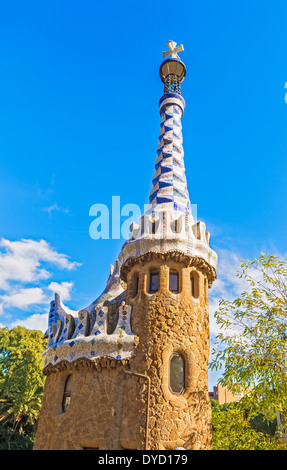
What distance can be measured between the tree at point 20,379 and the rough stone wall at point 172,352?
11820 mm

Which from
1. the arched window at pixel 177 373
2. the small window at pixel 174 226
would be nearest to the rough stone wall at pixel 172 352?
the arched window at pixel 177 373

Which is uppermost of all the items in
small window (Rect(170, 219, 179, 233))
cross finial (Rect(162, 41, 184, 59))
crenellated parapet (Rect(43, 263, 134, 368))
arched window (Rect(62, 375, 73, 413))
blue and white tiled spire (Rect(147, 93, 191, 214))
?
cross finial (Rect(162, 41, 184, 59))

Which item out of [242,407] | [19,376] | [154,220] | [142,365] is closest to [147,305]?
[142,365]

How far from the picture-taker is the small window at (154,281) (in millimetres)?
9367

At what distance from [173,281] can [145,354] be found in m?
1.90

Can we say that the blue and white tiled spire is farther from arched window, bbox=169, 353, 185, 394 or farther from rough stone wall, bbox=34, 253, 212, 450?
Result: arched window, bbox=169, 353, 185, 394

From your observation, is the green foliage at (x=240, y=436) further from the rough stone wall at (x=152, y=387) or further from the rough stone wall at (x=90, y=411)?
the rough stone wall at (x=90, y=411)

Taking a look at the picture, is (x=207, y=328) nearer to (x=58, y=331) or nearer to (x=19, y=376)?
(x=58, y=331)

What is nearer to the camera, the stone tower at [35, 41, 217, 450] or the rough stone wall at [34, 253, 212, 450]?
the rough stone wall at [34, 253, 212, 450]

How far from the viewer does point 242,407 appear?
7.20m

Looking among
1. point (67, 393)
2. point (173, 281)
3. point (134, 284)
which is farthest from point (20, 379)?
point (173, 281)

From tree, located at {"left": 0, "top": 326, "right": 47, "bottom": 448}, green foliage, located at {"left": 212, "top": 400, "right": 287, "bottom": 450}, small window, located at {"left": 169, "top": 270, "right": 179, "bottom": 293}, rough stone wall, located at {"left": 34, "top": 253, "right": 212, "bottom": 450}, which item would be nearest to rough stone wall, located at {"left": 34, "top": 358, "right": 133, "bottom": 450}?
rough stone wall, located at {"left": 34, "top": 253, "right": 212, "bottom": 450}

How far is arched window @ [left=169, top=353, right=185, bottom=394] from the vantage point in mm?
8328

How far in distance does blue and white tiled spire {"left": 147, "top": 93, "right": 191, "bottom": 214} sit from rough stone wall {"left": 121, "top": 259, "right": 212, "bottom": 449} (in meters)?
2.08
